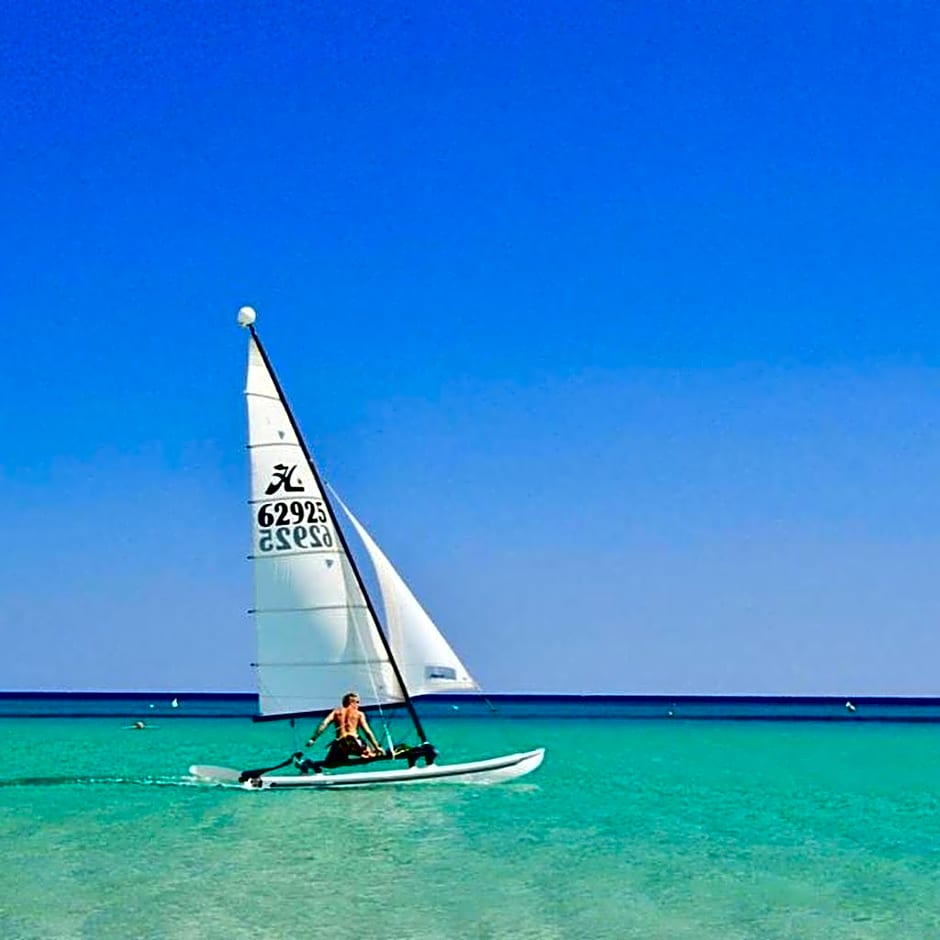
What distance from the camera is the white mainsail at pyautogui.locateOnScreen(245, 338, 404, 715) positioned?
28.1 meters

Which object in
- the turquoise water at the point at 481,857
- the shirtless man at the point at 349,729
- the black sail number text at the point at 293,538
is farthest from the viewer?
the black sail number text at the point at 293,538

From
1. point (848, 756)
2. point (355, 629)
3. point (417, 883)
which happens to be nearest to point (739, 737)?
point (848, 756)

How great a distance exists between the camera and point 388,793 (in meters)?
30.2

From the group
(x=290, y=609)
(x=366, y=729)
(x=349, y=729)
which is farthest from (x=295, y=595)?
(x=366, y=729)

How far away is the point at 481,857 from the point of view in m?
21.5

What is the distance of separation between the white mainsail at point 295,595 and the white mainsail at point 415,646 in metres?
0.34

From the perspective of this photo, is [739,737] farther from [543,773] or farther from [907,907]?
[907,907]

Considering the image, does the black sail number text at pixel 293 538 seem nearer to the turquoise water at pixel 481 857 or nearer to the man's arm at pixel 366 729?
the man's arm at pixel 366 729

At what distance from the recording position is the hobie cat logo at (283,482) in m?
28.2

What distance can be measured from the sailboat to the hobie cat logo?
2 cm

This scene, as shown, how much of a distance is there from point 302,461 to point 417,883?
442 inches

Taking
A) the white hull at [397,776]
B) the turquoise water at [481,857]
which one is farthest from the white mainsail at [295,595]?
the turquoise water at [481,857]

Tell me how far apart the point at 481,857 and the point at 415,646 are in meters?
7.53

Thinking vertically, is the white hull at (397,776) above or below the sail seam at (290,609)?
below
